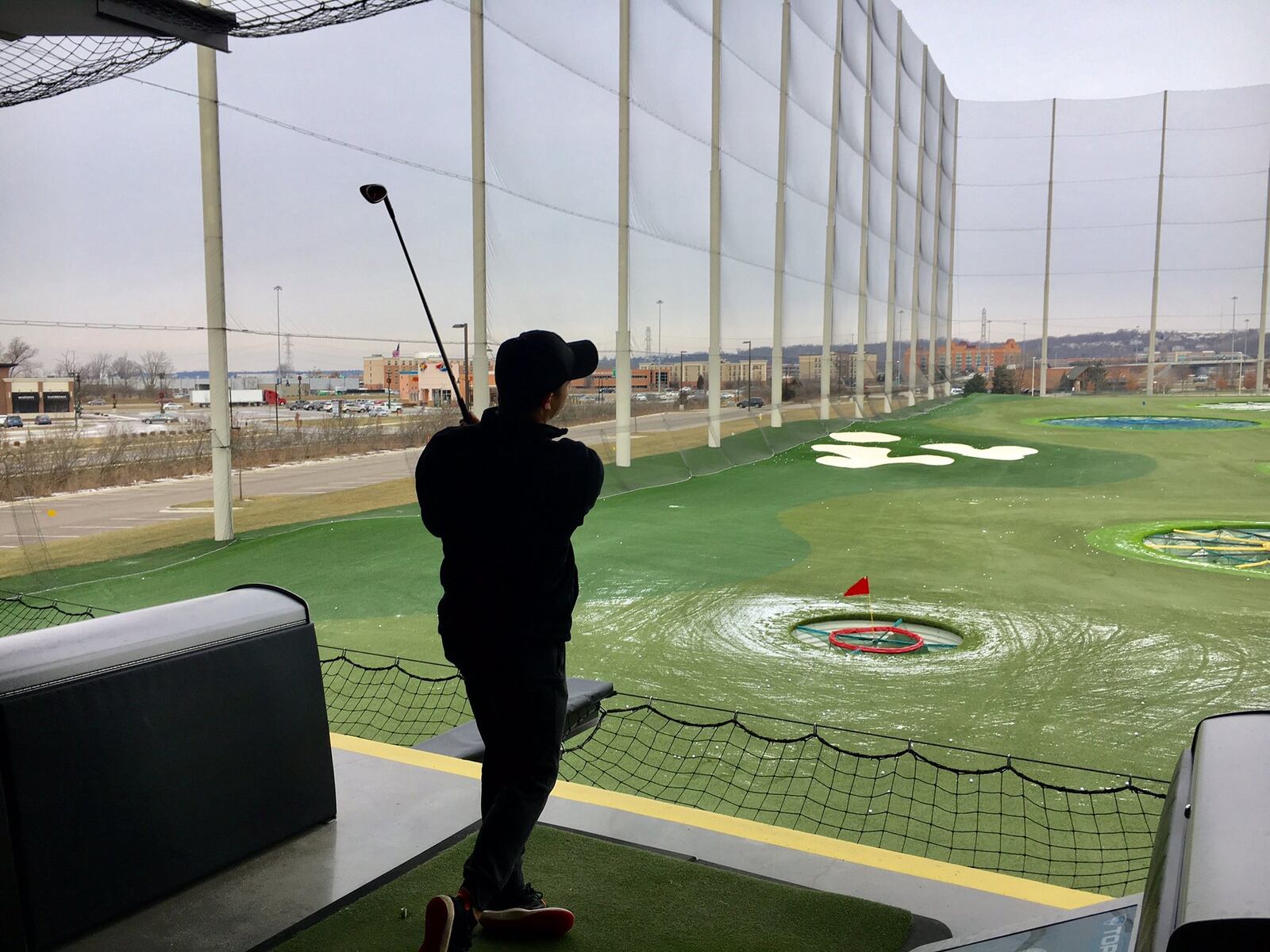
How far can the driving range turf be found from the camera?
11.9 feet

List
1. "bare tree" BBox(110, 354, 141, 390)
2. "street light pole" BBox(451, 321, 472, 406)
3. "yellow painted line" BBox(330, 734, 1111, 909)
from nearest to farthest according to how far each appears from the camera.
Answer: "yellow painted line" BBox(330, 734, 1111, 909) → "bare tree" BBox(110, 354, 141, 390) → "street light pole" BBox(451, 321, 472, 406)

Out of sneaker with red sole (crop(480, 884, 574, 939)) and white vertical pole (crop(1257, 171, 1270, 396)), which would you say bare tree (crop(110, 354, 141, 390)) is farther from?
white vertical pole (crop(1257, 171, 1270, 396))

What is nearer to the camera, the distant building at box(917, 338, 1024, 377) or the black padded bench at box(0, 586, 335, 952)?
the black padded bench at box(0, 586, 335, 952)

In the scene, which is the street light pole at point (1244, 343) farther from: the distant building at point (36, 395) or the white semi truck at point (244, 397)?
the distant building at point (36, 395)

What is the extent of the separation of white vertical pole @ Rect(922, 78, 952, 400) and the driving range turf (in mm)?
11012

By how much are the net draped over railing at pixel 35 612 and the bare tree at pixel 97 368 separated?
108 centimetres

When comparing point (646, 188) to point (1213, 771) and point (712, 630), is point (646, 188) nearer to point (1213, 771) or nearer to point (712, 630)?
point (712, 630)

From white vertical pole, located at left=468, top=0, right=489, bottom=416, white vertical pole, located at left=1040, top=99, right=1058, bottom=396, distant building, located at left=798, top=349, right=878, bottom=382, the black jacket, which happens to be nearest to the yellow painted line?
the black jacket

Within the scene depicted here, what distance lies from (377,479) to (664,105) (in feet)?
14.1

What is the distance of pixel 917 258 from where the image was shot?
1853 cm

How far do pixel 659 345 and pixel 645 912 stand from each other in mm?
7641

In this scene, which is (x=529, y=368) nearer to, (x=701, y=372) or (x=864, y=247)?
(x=701, y=372)

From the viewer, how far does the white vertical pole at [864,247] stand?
14.9 metres

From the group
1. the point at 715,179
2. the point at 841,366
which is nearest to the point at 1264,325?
the point at 841,366
